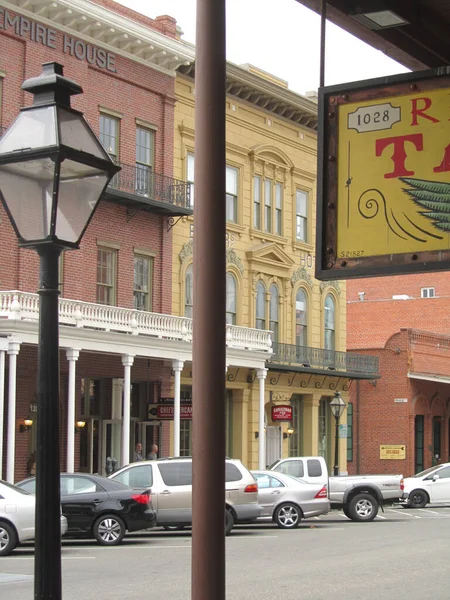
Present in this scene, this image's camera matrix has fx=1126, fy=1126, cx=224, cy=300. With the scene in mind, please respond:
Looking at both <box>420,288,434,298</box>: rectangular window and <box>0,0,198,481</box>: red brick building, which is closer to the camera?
<box>0,0,198,481</box>: red brick building

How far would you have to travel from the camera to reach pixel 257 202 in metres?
40.5

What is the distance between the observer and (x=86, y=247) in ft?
108

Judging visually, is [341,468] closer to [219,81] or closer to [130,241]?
[130,241]

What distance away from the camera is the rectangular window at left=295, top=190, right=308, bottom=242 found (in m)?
42.8

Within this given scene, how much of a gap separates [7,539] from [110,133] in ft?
56.5

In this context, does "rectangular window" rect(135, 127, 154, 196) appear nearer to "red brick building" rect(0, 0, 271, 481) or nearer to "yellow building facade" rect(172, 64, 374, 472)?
"red brick building" rect(0, 0, 271, 481)

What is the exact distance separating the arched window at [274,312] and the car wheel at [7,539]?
2223 cm

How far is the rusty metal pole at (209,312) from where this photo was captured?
409cm

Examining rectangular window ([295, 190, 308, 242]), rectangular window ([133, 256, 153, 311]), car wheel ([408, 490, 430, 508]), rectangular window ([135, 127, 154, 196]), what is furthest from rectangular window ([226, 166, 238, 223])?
car wheel ([408, 490, 430, 508])

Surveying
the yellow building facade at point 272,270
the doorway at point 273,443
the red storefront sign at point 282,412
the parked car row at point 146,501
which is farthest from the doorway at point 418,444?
the parked car row at point 146,501

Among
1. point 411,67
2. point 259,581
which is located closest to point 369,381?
point 259,581

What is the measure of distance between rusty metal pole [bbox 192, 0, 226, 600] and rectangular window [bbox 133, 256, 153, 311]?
3082 centimetres

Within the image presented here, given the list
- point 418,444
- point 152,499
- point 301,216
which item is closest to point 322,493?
point 152,499

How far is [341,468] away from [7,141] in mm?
41085
